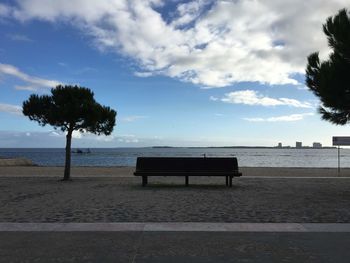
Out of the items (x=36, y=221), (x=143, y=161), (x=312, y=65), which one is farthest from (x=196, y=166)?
(x=36, y=221)

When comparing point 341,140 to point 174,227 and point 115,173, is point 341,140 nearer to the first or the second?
point 115,173

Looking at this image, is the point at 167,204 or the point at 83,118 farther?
the point at 83,118

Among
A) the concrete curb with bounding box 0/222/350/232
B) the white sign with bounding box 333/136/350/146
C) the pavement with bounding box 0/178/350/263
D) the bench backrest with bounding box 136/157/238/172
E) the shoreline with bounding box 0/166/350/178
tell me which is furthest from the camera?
the white sign with bounding box 333/136/350/146

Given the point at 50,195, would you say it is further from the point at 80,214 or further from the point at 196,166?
the point at 196,166

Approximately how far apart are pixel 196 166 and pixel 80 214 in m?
6.92

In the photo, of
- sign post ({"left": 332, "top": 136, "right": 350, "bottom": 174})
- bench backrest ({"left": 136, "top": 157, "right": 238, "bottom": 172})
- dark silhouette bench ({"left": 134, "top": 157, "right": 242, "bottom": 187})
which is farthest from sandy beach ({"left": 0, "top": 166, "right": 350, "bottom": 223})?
sign post ({"left": 332, "top": 136, "right": 350, "bottom": 174})

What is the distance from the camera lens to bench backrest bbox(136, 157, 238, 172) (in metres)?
15.6
